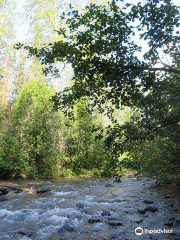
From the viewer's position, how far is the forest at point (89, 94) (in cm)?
571

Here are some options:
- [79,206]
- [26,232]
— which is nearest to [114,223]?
[26,232]

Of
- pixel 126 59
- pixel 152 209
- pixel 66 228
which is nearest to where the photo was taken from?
pixel 126 59

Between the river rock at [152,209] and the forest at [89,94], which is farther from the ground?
the forest at [89,94]

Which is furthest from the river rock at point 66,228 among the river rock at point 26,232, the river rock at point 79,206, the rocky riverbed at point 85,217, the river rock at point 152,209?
the river rock at point 152,209

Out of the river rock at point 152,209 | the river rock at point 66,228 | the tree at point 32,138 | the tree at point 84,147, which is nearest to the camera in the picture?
the river rock at point 66,228

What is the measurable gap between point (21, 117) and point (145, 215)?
57.7 feet

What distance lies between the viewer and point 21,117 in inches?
922

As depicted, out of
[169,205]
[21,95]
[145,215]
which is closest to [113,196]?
[169,205]

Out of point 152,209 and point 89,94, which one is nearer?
point 89,94

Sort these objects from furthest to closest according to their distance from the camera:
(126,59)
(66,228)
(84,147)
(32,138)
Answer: (84,147)
(32,138)
(66,228)
(126,59)

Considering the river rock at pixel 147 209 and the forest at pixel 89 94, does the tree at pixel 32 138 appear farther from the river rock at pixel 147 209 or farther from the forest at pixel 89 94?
the river rock at pixel 147 209

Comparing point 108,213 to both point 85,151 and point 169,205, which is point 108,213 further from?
point 85,151

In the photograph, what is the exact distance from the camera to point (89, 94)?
616 cm

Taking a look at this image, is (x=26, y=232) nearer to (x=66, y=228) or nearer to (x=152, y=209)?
(x=66, y=228)
